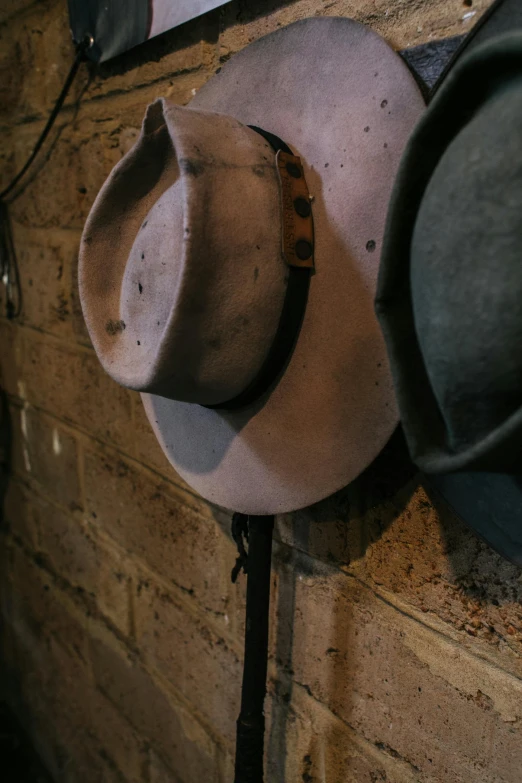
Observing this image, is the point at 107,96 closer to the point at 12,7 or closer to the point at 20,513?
the point at 12,7

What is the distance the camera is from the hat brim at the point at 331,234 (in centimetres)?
52

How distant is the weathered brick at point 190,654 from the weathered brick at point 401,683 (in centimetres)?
22

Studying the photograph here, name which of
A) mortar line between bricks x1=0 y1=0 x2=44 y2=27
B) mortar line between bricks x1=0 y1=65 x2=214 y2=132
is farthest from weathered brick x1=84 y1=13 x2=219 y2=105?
mortar line between bricks x1=0 y1=0 x2=44 y2=27

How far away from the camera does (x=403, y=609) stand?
0.70m

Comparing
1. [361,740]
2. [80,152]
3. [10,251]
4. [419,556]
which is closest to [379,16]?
[419,556]

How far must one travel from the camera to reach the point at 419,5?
22.0 inches

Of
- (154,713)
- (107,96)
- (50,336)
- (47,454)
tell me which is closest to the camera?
(107,96)

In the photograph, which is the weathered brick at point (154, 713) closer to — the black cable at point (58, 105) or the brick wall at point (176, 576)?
the brick wall at point (176, 576)

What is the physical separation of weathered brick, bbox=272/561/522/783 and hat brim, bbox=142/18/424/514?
0.23 m

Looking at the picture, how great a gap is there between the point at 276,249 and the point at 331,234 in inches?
2.2

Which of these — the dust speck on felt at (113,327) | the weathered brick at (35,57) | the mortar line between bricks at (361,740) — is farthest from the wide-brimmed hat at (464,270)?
the weathered brick at (35,57)

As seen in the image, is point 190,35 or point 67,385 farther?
point 67,385

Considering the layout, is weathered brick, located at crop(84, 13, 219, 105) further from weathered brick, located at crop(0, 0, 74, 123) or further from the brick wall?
weathered brick, located at crop(0, 0, 74, 123)

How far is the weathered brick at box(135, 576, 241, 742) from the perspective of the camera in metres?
Result: 1.04
